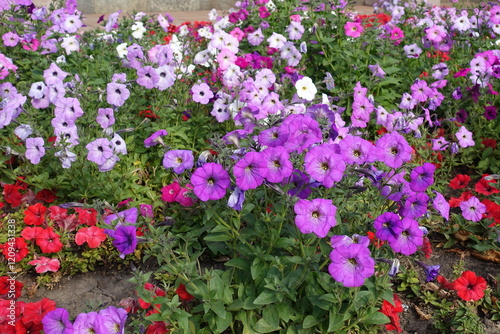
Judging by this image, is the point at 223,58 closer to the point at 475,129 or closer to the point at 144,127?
the point at 144,127

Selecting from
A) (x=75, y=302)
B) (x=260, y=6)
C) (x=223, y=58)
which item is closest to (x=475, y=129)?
(x=223, y=58)

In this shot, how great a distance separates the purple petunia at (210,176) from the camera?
196 cm

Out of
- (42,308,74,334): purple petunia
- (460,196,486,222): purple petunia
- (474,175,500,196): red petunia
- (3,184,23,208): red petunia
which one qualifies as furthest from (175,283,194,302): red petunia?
(474,175,500,196): red petunia

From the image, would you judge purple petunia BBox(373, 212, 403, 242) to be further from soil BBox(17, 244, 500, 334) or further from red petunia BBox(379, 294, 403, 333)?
soil BBox(17, 244, 500, 334)

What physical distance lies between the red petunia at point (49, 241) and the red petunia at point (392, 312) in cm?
187

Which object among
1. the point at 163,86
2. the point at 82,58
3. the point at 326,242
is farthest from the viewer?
the point at 82,58

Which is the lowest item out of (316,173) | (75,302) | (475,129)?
(75,302)

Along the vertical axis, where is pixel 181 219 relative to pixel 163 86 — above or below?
below

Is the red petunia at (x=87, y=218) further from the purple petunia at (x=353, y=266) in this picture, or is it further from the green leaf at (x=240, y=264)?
the purple petunia at (x=353, y=266)

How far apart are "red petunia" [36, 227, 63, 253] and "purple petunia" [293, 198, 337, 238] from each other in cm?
166

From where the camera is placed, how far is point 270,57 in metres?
4.40

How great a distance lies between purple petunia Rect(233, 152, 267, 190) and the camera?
186 centimetres

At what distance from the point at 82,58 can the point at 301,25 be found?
200 centimetres

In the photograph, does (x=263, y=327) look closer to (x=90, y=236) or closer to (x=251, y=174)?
(x=251, y=174)
